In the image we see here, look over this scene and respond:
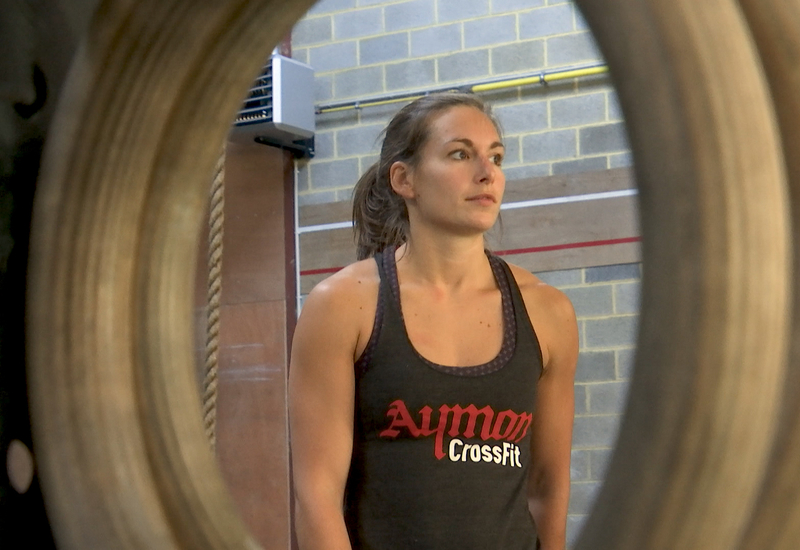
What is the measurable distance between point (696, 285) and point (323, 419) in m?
0.57

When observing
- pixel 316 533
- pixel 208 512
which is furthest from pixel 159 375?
pixel 316 533

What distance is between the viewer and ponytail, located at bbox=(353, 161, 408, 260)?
0.90 metres

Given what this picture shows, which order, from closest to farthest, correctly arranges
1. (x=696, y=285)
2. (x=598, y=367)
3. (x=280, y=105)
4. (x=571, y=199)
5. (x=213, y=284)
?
(x=696, y=285) < (x=213, y=284) < (x=598, y=367) < (x=571, y=199) < (x=280, y=105)

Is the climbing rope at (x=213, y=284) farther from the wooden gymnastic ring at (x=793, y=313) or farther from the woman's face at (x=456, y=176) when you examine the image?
the wooden gymnastic ring at (x=793, y=313)

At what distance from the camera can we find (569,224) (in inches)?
90.5

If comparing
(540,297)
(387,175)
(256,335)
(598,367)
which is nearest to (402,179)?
(387,175)

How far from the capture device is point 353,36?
2.54 metres

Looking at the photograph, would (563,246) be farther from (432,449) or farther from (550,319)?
(432,449)

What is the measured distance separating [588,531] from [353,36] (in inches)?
96.1

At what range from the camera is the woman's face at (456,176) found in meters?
0.78

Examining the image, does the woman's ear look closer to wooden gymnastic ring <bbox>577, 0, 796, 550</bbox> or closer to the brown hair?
the brown hair

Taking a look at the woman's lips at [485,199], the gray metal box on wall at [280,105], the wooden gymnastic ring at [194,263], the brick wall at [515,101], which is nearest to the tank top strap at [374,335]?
the woman's lips at [485,199]

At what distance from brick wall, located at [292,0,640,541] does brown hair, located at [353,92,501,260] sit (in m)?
1.26

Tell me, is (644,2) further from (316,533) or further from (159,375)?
(316,533)
